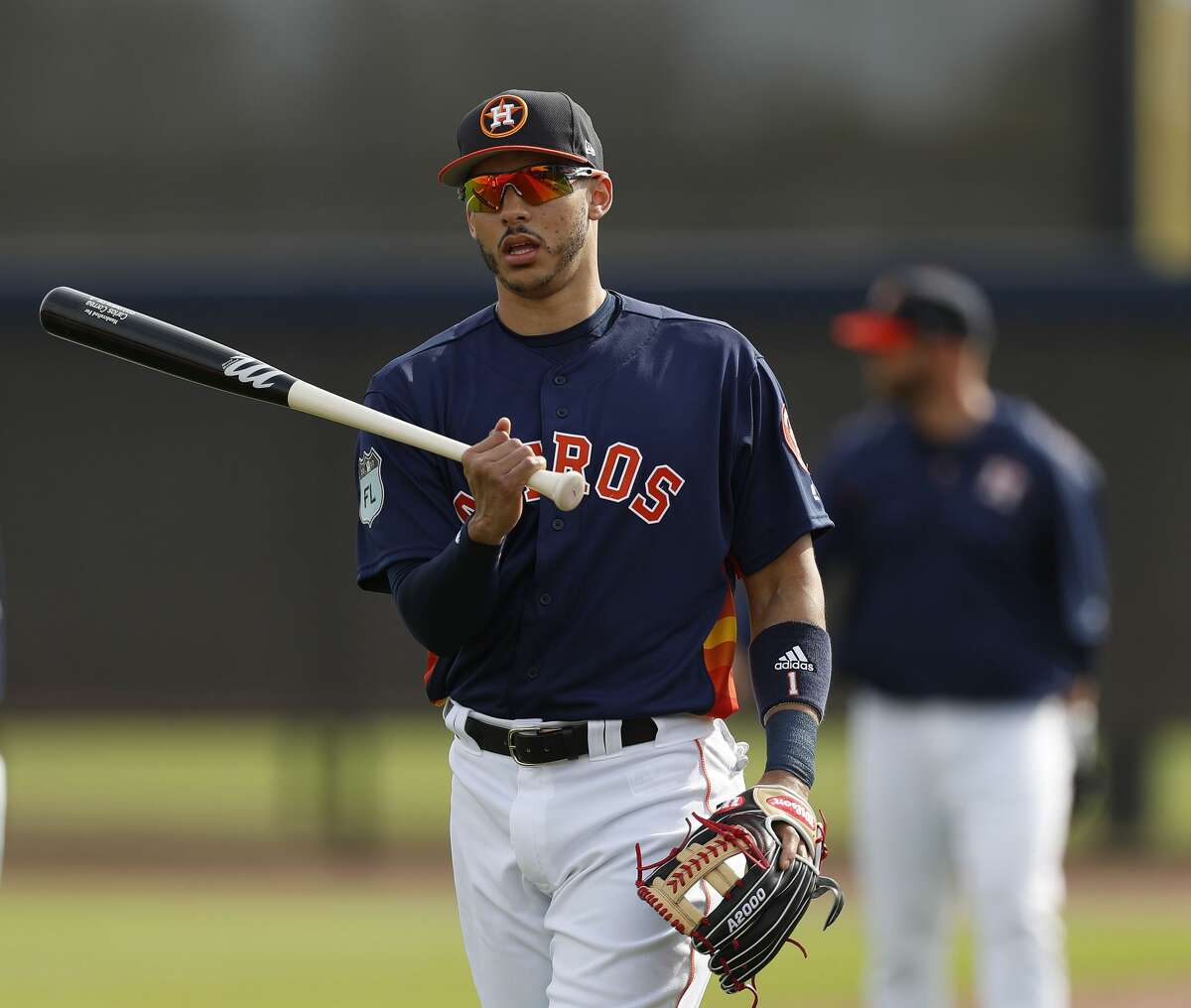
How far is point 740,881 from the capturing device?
10.2 feet

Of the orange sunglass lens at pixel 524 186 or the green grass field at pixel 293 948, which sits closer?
the orange sunglass lens at pixel 524 186

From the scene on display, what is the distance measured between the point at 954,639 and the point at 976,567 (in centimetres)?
26

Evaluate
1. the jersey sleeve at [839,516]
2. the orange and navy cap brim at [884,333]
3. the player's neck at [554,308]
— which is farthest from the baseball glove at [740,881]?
the orange and navy cap brim at [884,333]

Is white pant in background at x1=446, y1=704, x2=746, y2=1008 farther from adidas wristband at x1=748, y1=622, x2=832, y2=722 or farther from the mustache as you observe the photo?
the mustache

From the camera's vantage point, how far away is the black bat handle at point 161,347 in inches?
132

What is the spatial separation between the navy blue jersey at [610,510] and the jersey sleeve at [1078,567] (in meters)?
2.72

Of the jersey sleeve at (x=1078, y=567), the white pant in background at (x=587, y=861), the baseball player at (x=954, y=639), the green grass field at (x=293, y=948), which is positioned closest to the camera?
the white pant in background at (x=587, y=861)

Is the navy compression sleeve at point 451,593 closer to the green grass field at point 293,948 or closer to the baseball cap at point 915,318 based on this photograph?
the baseball cap at point 915,318

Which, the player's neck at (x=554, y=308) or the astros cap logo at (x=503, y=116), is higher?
the astros cap logo at (x=503, y=116)

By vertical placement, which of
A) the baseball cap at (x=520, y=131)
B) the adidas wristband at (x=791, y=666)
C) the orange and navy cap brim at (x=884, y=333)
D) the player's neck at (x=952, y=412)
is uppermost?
the baseball cap at (x=520, y=131)

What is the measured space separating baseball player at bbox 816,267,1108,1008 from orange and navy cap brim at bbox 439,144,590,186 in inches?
118

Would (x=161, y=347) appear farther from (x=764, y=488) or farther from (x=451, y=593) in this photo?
(x=764, y=488)

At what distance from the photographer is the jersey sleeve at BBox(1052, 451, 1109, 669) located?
235 inches

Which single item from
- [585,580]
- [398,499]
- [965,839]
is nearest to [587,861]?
[585,580]
